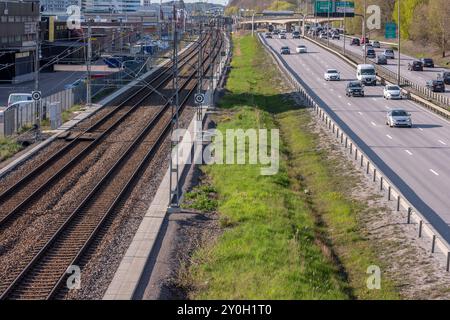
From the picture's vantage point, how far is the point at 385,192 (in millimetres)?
24422

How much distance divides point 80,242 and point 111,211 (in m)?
3.01

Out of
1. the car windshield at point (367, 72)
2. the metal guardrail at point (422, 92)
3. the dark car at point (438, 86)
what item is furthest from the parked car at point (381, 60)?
the dark car at point (438, 86)

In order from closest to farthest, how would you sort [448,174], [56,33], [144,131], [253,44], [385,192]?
[385,192] → [448,174] → [144,131] → [56,33] → [253,44]

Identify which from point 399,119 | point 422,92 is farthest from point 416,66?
point 399,119

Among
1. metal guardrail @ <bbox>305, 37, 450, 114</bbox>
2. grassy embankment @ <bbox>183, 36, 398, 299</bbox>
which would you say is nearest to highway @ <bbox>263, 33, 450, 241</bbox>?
metal guardrail @ <bbox>305, 37, 450, 114</bbox>

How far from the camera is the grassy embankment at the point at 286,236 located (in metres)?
16.0

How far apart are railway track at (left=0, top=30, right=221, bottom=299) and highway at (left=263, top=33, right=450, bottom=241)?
8.43 metres

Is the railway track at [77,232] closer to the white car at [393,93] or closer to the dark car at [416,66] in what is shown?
the white car at [393,93]

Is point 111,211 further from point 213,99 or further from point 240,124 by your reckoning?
point 213,99

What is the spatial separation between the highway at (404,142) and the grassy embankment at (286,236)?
1888mm

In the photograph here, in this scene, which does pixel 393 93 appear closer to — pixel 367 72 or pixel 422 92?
pixel 422 92

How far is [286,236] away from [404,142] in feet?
52.8

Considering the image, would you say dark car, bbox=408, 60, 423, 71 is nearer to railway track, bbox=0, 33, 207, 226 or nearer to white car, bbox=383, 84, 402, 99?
white car, bbox=383, 84, 402, 99
